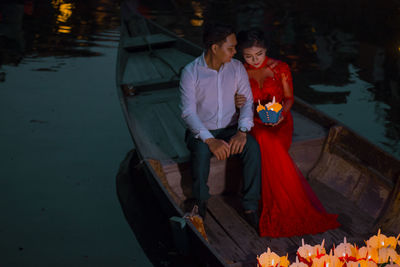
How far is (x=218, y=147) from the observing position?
3.63 metres

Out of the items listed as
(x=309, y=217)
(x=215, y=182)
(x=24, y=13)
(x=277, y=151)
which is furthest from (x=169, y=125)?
(x=24, y=13)

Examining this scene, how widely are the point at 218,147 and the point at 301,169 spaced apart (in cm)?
123

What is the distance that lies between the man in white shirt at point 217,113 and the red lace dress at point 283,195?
0.39ft

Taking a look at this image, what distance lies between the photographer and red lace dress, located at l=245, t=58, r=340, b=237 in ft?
12.0

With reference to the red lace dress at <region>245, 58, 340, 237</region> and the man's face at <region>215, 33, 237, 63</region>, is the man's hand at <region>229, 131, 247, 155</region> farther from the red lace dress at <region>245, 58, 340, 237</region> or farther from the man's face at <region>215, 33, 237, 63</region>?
the man's face at <region>215, 33, 237, 63</region>

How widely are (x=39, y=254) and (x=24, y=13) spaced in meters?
13.4

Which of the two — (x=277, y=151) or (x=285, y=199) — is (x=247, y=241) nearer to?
(x=285, y=199)

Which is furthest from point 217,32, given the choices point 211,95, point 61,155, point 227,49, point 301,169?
point 61,155

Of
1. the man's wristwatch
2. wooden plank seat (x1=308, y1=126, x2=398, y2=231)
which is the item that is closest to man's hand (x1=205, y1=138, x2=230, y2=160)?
the man's wristwatch

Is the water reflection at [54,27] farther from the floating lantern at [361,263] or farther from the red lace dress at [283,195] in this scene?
the floating lantern at [361,263]

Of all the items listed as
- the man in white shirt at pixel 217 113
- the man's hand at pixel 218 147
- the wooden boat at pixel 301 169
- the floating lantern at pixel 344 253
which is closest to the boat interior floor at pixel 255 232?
the wooden boat at pixel 301 169

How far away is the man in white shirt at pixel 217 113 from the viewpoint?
3680 mm

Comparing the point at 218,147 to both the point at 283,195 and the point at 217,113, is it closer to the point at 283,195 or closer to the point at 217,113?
the point at 217,113

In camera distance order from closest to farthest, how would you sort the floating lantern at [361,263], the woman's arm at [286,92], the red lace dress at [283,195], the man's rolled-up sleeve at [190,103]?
the floating lantern at [361,263], the red lace dress at [283,195], the man's rolled-up sleeve at [190,103], the woman's arm at [286,92]
